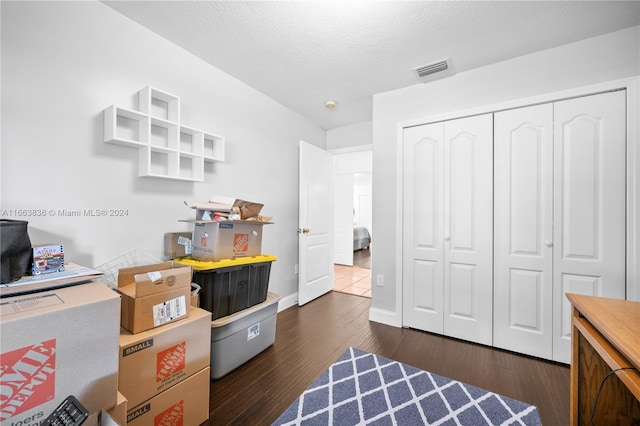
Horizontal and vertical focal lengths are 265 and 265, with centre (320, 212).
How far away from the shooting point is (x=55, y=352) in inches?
31.5

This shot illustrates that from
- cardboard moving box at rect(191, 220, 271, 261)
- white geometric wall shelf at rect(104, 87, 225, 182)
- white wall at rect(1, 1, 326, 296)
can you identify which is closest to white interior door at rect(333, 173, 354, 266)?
white wall at rect(1, 1, 326, 296)

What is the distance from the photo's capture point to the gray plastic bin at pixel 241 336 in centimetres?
180

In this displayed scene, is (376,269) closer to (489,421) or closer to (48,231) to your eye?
(489,421)

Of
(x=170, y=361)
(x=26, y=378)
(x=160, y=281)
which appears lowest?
(x=170, y=361)

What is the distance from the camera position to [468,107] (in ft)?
7.91

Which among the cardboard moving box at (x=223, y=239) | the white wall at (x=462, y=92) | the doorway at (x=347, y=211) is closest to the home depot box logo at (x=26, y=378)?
the cardboard moving box at (x=223, y=239)

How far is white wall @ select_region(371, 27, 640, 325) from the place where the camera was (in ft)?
6.34

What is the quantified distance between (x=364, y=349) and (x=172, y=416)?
4.76 feet

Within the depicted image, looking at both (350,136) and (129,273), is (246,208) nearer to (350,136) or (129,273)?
(129,273)

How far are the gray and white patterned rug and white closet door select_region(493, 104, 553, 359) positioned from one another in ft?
2.56

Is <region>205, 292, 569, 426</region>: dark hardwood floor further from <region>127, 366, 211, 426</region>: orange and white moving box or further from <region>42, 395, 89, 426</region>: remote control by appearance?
<region>42, 395, 89, 426</region>: remote control

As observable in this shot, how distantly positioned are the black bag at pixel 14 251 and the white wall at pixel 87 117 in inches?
13.3

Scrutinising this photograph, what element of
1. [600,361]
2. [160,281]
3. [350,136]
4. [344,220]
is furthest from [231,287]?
[344,220]

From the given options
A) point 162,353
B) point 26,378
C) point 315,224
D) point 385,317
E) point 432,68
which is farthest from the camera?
point 315,224
